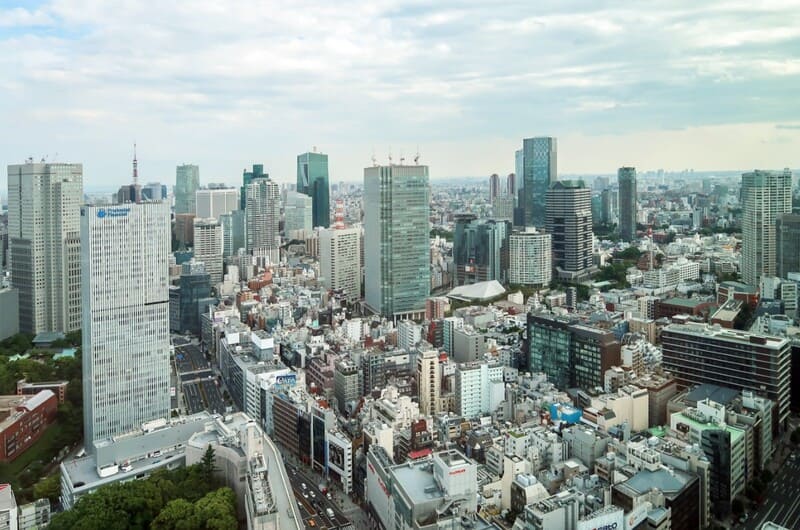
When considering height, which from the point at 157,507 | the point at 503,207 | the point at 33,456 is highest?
the point at 503,207

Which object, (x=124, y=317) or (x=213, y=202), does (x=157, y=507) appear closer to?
(x=124, y=317)

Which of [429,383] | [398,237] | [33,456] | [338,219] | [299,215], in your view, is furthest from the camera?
[299,215]

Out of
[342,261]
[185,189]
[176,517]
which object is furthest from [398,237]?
[185,189]

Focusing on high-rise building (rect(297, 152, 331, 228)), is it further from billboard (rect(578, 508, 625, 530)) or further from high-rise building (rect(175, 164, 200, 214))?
billboard (rect(578, 508, 625, 530))

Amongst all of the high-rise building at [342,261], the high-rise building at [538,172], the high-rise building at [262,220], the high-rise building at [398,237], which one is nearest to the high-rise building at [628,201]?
the high-rise building at [538,172]

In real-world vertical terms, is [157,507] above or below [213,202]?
below

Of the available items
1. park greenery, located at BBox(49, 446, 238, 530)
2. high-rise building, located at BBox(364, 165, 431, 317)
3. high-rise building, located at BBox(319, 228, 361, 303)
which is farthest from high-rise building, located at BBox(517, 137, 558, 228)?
park greenery, located at BBox(49, 446, 238, 530)
